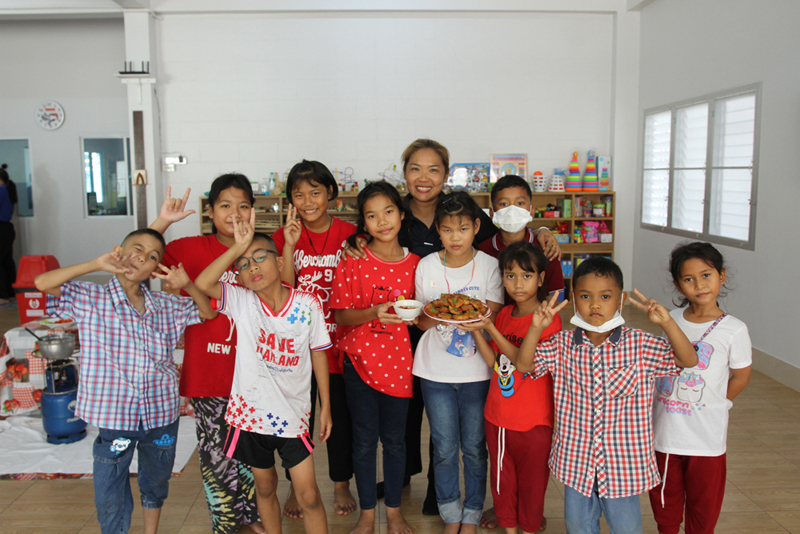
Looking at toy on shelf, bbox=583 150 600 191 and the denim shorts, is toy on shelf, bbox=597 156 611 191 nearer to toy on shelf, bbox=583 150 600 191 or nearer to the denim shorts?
toy on shelf, bbox=583 150 600 191

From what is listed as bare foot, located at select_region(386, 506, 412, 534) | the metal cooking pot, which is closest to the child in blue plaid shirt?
bare foot, located at select_region(386, 506, 412, 534)

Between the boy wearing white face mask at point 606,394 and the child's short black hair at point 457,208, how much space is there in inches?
17.3

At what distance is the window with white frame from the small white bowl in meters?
3.80

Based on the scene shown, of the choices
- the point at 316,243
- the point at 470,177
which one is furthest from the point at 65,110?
the point at 316,243

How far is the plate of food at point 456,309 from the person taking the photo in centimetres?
176

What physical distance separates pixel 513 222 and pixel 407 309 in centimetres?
64

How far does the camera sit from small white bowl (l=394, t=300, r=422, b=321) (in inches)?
71.6

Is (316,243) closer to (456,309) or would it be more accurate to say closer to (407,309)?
(407,309)

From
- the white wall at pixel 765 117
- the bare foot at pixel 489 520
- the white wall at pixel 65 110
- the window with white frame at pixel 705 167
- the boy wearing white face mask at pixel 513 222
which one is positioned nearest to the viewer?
the boy wearing white face mask at pixel 513 222

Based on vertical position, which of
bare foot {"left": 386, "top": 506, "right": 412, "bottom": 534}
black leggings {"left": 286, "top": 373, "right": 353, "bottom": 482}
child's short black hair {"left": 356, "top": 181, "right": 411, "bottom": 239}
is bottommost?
bare foot {"left": 386, "top": 506, "right": 412, "bottom": 534}

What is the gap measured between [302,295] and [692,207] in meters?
4.77

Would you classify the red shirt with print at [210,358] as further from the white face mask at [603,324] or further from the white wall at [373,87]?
the white wall at [373,87]

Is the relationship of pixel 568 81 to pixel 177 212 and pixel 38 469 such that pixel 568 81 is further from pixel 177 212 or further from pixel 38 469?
pixel 38 469

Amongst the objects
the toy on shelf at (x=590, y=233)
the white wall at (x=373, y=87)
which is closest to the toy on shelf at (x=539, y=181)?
the white wall at (x=373, y=87)
